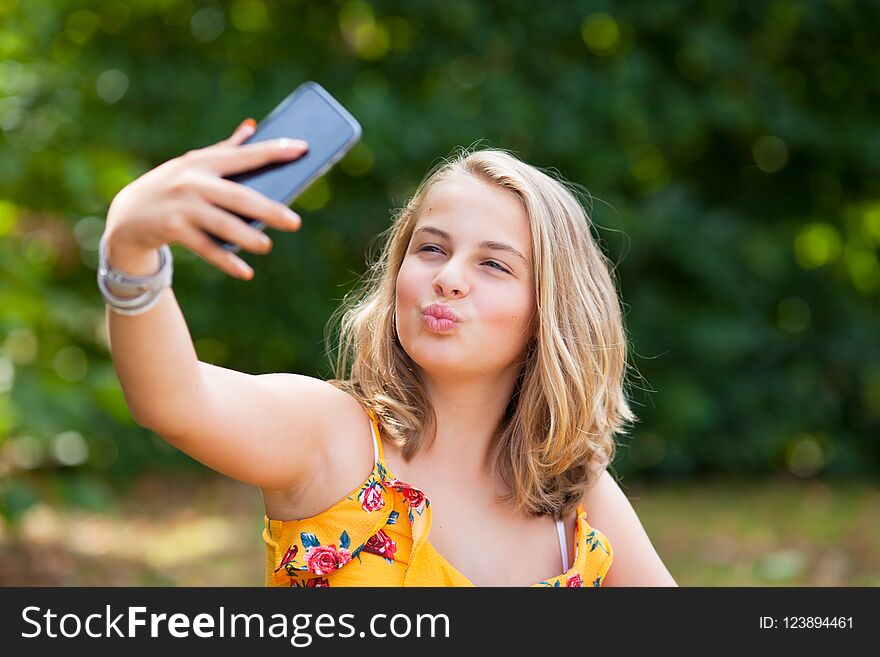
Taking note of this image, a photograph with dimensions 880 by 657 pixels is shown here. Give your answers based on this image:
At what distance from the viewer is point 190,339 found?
159 centimetres

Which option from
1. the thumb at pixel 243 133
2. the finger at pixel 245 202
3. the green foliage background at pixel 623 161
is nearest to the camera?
the finger at pixel 245 202

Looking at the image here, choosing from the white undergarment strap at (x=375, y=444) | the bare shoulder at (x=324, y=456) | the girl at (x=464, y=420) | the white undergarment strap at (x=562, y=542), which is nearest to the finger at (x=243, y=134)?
the girl at (x=464, y=420)

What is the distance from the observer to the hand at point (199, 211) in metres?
1.36

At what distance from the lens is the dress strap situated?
81.7 inches

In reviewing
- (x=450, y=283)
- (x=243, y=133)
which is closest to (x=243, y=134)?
(x=243, y=133)

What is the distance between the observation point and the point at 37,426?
3924 mm

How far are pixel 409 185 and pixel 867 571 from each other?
3.16m

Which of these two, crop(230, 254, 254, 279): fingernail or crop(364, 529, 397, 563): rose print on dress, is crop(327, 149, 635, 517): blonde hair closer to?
crop(364, 529, 397, 563): rose print on dress

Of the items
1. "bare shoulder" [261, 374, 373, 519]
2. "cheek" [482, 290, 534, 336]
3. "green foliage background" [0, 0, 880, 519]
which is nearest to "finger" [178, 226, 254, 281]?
"bare shoulder" [261, 374, 373, 519]

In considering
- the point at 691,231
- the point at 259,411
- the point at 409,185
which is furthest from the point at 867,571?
the point at 259,411

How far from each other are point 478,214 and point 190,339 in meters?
0.71

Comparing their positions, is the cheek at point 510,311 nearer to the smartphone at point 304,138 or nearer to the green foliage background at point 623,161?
the smartphone at point 304,138

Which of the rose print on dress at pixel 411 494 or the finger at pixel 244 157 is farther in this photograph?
the rose print on dress at pixel 411 494

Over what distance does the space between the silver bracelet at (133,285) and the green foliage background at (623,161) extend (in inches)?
165
